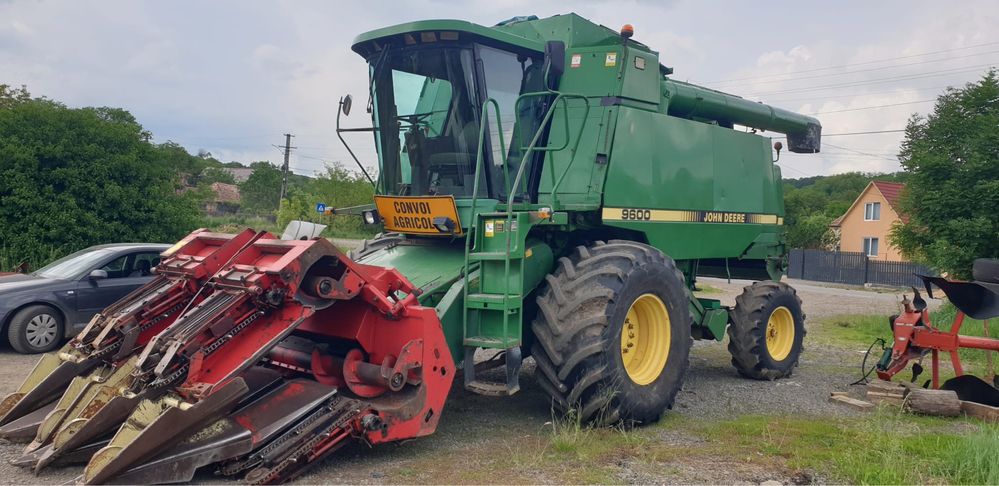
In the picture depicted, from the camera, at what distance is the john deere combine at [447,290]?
4418 millimetres

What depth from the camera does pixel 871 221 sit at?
44.2 meters

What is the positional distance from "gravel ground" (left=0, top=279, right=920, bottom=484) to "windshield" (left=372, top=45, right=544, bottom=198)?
1.93 m

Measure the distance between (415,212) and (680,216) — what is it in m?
2.73

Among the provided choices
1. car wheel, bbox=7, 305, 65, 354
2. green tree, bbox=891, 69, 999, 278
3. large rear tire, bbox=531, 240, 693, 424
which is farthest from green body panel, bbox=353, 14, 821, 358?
green tree, bbox=891, 69, 999, 278

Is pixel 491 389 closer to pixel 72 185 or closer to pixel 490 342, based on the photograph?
pixel 490 342

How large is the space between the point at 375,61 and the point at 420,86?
51 centimetres

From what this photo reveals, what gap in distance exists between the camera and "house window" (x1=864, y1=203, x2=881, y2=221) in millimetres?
43719

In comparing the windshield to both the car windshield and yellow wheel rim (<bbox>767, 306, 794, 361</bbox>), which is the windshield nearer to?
yellow wheel rim (<bbox>767, 306, 794, 361</bbox>)

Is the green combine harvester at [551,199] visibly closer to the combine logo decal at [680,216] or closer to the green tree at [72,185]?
the combine logo decal at [680,216]

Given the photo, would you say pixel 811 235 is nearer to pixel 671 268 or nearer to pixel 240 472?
pixel 671 268

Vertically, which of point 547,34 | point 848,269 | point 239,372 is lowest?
point 848,269

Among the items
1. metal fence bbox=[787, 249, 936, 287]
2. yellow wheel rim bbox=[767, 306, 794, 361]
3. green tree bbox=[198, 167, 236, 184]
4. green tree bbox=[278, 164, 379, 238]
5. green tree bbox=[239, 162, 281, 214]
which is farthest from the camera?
green tree bbox=[198, 167, 236, 184]

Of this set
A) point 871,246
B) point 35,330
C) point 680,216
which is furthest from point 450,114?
point 871,246

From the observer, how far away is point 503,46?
6.47 m
